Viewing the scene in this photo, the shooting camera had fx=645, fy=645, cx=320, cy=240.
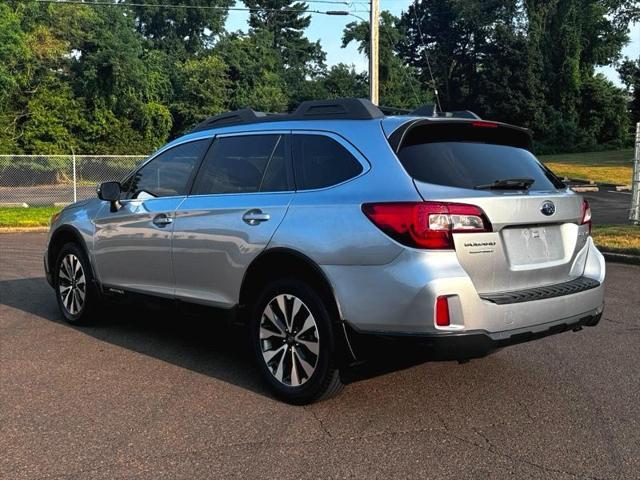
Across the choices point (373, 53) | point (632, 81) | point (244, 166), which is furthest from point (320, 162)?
point (632, 81)

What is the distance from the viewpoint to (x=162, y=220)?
514cm

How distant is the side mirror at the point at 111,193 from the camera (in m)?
5.68

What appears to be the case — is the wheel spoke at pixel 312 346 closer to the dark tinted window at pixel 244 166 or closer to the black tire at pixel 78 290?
the dark tinted window at pixel 244 166

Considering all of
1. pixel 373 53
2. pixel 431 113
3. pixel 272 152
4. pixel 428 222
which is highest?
pixel 373 53

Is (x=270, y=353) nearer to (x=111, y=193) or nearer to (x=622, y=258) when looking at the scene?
(x=111, y=193)

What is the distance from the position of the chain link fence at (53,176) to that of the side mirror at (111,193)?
1695cm

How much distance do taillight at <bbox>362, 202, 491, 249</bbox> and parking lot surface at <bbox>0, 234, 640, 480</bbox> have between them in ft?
3.67

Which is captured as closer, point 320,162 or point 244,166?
point 320,162

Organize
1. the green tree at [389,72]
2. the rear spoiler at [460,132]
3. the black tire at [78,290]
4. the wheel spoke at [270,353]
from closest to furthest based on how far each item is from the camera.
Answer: the rear spoiler at [460,132]
the wheel spoke at [270,353]
the black tire at [78,290]
the green tree at [389,72]

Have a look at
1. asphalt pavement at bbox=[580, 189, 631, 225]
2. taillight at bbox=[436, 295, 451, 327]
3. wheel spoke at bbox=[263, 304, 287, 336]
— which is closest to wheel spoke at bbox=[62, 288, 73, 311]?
wheel spoke at bbox=[263, 304, 287, 336]

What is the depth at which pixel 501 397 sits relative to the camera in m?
4.28

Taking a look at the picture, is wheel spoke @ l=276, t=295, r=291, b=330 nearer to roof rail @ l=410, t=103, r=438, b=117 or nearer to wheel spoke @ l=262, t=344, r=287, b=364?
wheel spoke @ l=262, t=344, r=287, b=364

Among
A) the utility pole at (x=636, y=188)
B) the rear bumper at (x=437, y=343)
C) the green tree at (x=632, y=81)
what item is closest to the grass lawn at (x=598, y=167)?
the green tree at (x=632, y=81)

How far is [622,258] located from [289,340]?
819cm
